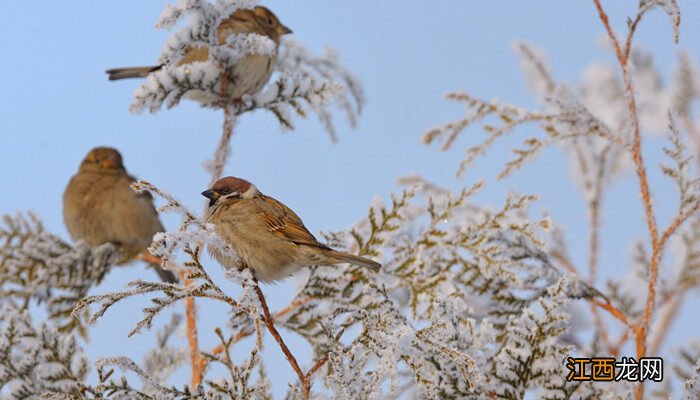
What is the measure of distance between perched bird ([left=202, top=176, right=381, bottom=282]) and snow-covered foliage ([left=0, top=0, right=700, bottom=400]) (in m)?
0.28

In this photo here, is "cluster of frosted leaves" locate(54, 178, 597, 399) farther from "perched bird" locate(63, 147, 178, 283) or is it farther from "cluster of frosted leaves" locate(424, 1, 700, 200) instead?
"perched bird" locate(63, 147, 178, 283)

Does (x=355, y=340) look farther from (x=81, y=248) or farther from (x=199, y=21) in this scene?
(x=81, y=248)

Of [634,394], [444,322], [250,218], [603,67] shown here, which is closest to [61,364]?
[250,218]

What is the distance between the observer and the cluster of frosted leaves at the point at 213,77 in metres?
4.40

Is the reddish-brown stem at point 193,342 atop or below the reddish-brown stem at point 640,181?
below

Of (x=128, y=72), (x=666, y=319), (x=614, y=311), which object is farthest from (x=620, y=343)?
(x=128, y=72)

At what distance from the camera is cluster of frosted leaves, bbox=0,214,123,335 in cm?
580

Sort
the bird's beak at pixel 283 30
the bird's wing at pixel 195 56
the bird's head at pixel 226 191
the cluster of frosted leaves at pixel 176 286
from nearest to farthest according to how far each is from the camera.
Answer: the cluster of frosted leaves at pixel 176 286, the bird's head at pixel 226 191, the bird's wing at pixel 195 56, the bird's beak at pixel 283 30

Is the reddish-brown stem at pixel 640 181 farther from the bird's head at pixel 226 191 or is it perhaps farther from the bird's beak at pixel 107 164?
the bird's beak at pixel 107 164

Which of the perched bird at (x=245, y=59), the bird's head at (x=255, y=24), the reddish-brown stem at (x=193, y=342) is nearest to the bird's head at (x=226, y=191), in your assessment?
the reddish-brown stem at (x=193, y=342)

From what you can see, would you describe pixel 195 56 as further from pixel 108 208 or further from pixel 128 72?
pixel 108 208

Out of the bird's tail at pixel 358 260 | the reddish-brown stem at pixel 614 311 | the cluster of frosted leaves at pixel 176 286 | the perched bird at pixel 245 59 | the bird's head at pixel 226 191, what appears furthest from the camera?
the perched bird at pixel 245 59

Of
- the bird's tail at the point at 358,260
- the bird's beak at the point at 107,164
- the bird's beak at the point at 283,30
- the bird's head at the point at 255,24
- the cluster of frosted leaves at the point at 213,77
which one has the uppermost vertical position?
the bird's beak at the point at 283,30

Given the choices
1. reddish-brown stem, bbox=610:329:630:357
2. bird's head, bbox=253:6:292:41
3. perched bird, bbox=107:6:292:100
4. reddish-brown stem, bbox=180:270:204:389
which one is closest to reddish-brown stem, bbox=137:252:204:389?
reddish-brown stem, bbox=180:270:204:389
